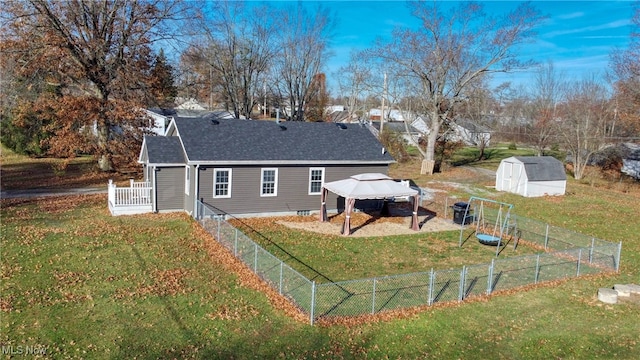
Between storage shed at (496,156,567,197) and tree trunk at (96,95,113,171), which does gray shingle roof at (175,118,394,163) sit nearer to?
tree trunk at (96,95,113,171)

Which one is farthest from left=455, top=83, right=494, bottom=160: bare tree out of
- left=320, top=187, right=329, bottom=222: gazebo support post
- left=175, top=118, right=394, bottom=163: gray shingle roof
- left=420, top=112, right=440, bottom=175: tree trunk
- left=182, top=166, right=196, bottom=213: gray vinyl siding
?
left=182, top=166, right=196, bottom=213: gray vinyl siding

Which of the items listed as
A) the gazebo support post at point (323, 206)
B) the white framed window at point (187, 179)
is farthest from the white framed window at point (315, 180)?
the white framed window at point (187, 179)

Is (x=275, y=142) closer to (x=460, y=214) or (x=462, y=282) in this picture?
(x=460, y=214)

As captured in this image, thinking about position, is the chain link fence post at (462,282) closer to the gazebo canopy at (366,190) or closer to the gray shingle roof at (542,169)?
the gazebo canopy at (366,190)

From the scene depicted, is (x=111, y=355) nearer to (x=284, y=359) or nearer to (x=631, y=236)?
(x=284, y=359)

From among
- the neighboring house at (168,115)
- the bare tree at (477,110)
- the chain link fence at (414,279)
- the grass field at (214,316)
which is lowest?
the grass field at (214,316)

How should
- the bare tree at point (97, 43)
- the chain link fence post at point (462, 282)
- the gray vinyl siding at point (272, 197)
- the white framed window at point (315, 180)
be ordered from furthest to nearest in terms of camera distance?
the bare tree at point (97, 43) < the white framed window at point (315, 180) < the gray vinyl siding at point (272, 197) < the chain link fence post at point (462, 282)
